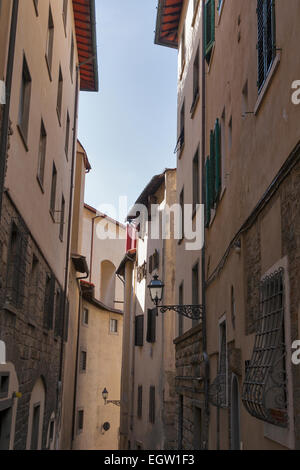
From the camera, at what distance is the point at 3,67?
348 inches

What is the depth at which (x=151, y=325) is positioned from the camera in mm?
23812

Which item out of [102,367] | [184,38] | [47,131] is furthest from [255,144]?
[102,367]

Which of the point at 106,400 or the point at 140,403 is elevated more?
the point at 140,403

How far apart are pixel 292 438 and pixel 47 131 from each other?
9.89 m

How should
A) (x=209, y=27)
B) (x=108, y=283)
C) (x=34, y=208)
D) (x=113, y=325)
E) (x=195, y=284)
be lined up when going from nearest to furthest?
(x=34, y=208) → (x=209, y=27) → (x=195, y=284) → (x=113, y=325) → (x=108, y=283)

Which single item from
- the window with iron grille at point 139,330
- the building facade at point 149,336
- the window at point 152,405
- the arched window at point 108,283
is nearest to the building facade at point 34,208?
the building facade at point 149,336

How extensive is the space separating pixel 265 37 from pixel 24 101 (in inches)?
209

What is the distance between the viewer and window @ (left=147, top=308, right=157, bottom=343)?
23.2 metres

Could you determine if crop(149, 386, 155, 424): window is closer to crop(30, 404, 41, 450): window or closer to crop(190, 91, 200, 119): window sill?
crop(30, 404, 41, 450): window

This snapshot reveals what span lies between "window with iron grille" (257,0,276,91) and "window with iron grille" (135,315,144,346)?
19614mm

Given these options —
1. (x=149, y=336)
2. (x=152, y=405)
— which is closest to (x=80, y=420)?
(x=152, y=405)

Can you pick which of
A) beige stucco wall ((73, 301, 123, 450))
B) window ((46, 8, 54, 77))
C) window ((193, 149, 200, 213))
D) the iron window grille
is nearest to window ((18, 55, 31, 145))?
window ((46, 8, 54, 77))

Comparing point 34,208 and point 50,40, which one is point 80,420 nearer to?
point 34,208
